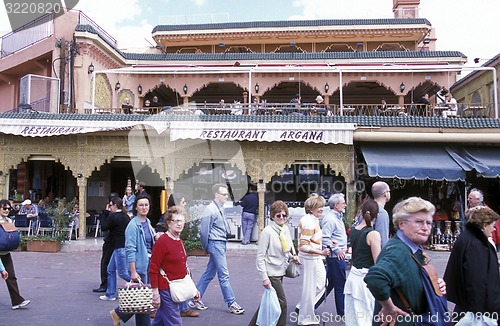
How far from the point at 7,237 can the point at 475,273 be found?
18.9ft

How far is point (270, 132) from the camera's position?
12.8m

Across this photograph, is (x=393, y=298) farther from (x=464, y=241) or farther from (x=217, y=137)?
(x=217, y=137)

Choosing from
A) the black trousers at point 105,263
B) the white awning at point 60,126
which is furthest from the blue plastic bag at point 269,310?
the white awning at point 60,126

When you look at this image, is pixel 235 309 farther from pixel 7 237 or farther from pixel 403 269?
pixel 403 269

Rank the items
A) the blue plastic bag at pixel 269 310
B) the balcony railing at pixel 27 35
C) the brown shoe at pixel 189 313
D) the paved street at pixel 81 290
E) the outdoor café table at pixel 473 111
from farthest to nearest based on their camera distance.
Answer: the balcony railing at pixel 27 35 < the outdoor café table at pixel 473 111 < the brown shoe at pixel 189 313 < the paved street at pixel 81 290 < the blue plastic bag at pixel 269 310

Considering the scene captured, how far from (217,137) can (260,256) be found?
7.64 meters

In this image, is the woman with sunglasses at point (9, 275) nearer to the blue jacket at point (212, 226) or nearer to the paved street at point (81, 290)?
the paved street at point (81, 290)

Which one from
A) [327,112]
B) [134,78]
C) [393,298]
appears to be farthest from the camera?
[134,78]

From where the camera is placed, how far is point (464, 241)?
384cm

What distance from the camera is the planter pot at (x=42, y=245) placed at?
12.3m

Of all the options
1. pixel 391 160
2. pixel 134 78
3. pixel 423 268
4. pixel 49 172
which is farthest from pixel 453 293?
pixel 134 78

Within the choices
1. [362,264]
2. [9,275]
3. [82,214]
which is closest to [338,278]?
[362,264]

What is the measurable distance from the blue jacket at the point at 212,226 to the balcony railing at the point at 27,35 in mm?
13226

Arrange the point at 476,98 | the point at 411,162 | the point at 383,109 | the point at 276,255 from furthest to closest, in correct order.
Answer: the point at 476,98 → the point at 383,109 → the point at 411,162 → the point at 276,255
